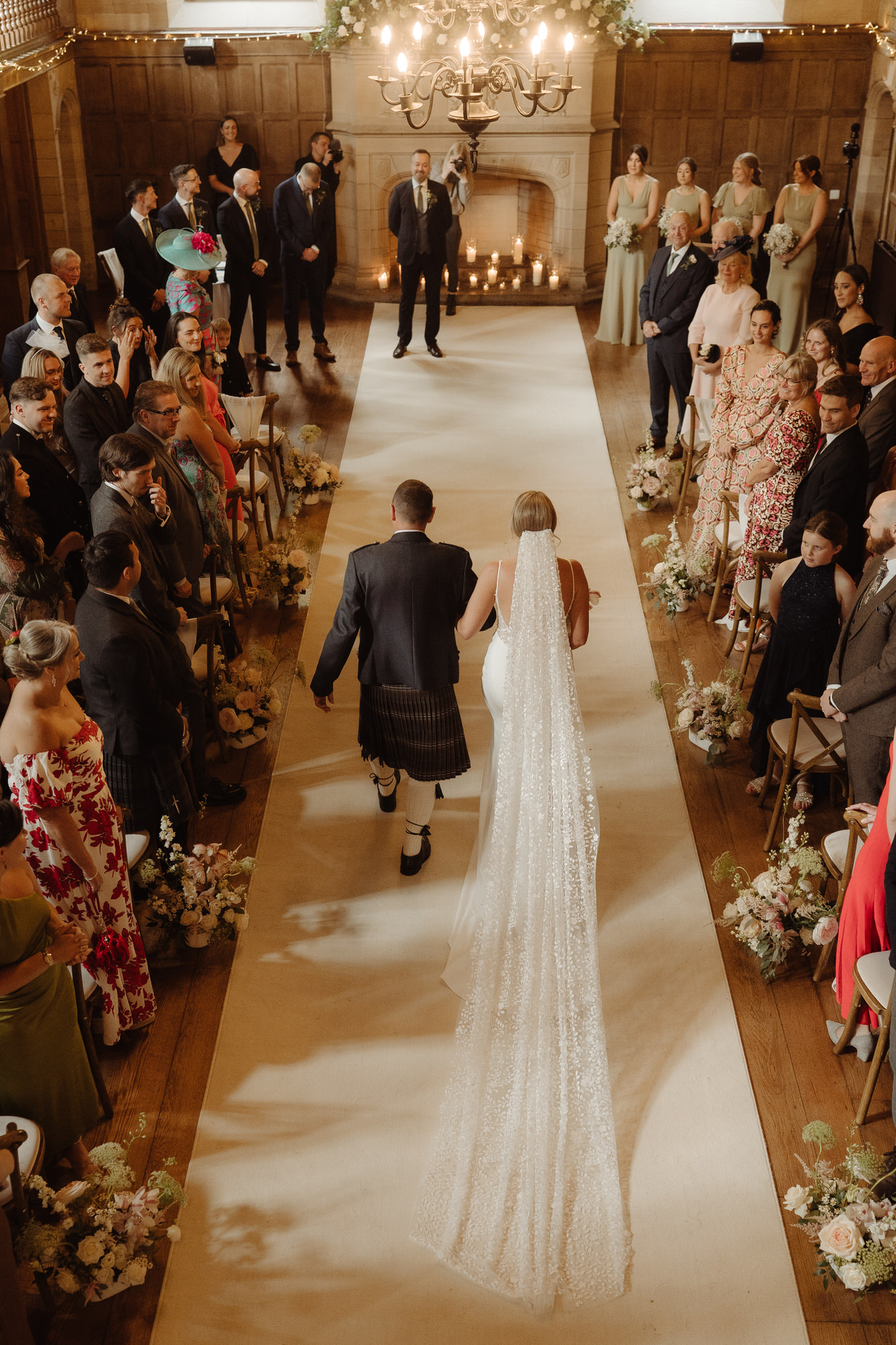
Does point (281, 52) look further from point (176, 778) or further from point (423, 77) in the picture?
point (176, 778)

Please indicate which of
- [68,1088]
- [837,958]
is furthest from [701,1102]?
[68,1088]

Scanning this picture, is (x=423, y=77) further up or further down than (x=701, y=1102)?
further up

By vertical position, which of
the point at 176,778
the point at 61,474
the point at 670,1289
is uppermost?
the point at 61,474

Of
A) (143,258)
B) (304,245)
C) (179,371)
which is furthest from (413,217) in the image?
(179,371)

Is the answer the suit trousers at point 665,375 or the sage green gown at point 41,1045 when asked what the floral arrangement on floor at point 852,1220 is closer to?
the sage green gown at point 41,1045

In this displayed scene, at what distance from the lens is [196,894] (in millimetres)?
4211

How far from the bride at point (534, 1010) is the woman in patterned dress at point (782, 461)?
7.18 ft

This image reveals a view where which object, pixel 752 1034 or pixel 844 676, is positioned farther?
pixel 844 676

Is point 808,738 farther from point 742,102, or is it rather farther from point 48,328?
point 742,102

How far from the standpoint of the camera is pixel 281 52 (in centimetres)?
1227

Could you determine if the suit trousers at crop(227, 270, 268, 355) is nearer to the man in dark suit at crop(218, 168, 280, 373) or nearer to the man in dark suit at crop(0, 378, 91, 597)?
the man in dark suit at crop(218, 168, 280, 373)

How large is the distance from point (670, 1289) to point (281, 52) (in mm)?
12397

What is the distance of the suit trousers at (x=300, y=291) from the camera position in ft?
34.1

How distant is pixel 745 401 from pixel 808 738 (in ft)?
7.72
